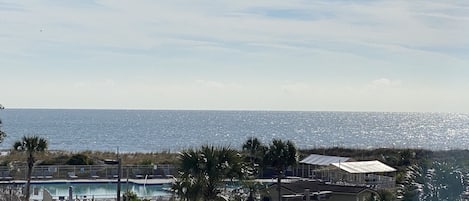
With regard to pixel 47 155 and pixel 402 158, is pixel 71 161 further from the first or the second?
pixel 402 158

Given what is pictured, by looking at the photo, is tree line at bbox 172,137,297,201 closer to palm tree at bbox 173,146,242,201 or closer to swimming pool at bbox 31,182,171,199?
palm tree at bbox 173,146,242,201

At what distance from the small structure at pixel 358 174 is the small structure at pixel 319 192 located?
611cm

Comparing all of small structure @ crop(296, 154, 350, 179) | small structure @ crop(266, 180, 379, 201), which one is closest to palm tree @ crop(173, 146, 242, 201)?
small structure @ crop(266, 180, 379, 201)

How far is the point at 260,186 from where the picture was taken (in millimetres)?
29234

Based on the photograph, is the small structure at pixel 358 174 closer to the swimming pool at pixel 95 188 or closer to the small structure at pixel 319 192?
the small structure at pixel 319 192

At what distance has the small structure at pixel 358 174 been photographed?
36928 mm

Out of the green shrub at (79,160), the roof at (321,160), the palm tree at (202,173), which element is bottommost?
the green shrub at (79,160)

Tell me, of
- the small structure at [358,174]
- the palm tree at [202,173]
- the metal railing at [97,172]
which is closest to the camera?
the palm tree at [202,173]

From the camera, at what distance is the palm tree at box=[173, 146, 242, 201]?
19.3m

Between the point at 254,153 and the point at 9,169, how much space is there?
12.6 meters

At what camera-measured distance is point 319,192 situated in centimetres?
2975

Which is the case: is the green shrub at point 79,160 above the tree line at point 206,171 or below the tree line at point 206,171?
below

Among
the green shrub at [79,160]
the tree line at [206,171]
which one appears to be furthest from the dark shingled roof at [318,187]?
the green shrub at [79,160]

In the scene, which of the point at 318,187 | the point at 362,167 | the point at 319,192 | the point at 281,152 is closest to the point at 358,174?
the point at 362,167
